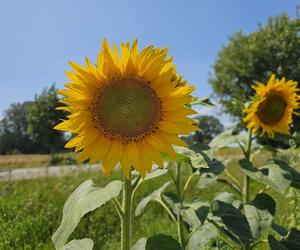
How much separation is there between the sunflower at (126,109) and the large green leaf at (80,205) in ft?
0.29

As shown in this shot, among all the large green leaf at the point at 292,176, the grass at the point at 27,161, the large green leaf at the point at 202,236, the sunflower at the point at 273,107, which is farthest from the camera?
the grass at the point at 27,161

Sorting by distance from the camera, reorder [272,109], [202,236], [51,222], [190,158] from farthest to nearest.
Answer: [51,222] < [272,109] < [202,236] < [190,158]

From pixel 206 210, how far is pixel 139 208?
661mm

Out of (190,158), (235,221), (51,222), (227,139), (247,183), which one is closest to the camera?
(190,158)

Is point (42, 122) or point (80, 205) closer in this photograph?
point (80, 205)

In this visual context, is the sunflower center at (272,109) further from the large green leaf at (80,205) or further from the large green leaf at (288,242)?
the large green leaf at (80,205)

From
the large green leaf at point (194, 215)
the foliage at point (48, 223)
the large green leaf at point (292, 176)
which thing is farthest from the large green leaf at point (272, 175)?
the foliage at point (48, 223)

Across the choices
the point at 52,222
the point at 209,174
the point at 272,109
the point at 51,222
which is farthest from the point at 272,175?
the point at 52,222

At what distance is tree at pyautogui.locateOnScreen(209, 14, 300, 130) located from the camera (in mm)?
26094

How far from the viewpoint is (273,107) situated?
3246 mm

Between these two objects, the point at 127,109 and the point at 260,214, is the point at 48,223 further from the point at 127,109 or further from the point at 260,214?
the point at 127,109

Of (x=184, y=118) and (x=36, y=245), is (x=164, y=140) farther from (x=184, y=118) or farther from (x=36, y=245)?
(x=36, y=245)

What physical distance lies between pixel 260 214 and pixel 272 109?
119 cm

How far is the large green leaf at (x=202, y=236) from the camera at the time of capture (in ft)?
6.65
